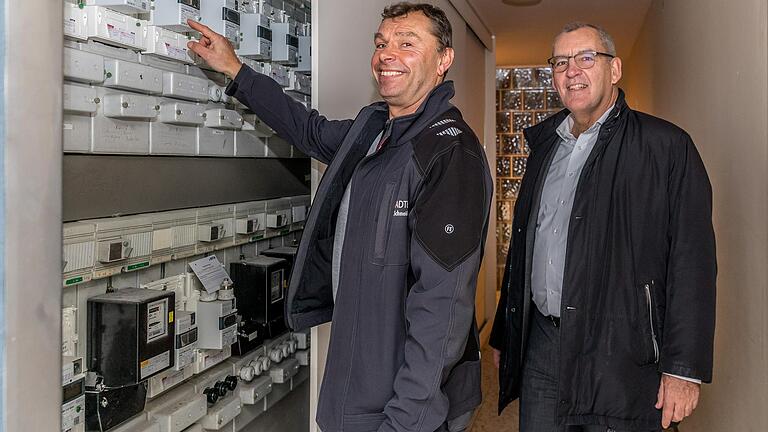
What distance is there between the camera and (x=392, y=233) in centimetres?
136

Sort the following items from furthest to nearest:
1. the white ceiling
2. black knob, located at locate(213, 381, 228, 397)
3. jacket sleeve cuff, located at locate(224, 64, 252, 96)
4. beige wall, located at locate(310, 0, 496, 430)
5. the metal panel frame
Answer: the white ceiling → beige wall, located at locate(310, 0, 496, 430) → black knob, located at locate(213, 381, 228, 397) → jacket sleeve cuff, located at locate(224, 64, 252, 96) → the metal panel frame

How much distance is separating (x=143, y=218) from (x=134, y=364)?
30 centimetres

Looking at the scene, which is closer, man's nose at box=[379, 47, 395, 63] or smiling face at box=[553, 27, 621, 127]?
man's nose at box=[379, 47, 395, 63]

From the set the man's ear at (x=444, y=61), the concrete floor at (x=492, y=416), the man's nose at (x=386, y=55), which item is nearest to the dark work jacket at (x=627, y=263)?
the man's ear at (x=444, y=61)

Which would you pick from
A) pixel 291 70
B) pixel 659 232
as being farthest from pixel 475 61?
pixel 659 232

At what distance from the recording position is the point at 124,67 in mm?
1375

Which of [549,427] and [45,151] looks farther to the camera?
[549,427]

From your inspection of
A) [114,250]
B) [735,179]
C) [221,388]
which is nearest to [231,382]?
[221,388]

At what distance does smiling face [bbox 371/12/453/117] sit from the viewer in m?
1.49

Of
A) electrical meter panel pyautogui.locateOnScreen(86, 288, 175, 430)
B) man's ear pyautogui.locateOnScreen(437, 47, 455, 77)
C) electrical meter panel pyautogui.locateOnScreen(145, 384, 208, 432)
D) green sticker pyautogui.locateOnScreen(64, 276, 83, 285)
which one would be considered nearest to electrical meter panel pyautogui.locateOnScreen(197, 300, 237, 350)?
electrical meter panel pyautogui.locateOnScreen(145, 384, 208, 432)

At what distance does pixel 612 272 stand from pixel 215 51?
1080 millimetres

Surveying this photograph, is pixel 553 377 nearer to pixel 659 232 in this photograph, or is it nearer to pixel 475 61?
pixel 659 232

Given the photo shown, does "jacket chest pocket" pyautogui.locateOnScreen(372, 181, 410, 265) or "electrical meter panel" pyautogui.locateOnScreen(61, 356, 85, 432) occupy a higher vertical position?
"jacket chest pocket" pyautogui.locateOnScreen(372, 181, 410, 265)

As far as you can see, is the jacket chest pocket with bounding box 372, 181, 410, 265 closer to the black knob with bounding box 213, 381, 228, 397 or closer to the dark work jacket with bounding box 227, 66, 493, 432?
the dark work jacket with bounding box 227, 66, 493, 432
